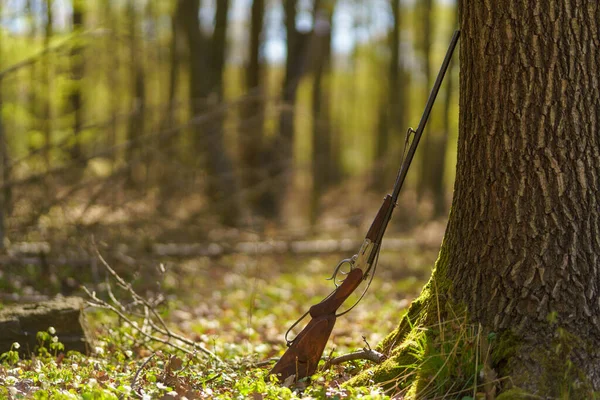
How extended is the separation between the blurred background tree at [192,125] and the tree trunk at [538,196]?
5.98 m

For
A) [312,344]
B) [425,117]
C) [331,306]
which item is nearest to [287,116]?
[425,117]

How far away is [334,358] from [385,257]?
814cm

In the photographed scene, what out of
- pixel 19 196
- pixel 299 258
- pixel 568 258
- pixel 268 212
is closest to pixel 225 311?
pixel 19 196

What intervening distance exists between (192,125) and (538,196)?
25.4ft

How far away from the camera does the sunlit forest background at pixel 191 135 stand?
9.12 m

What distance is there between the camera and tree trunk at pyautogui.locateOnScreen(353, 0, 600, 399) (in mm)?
3678

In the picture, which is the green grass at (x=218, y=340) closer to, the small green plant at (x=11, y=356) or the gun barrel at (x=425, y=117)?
the small green plant at (x=11, y=356)

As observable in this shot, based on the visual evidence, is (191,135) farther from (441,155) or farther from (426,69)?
(441,155)

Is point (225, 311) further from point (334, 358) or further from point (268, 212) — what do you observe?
point (268, 212)

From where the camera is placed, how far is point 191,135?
529 inches

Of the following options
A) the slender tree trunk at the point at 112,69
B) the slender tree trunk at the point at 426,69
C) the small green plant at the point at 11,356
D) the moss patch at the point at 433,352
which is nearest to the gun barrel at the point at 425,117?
the moss patch at the point at 433,352

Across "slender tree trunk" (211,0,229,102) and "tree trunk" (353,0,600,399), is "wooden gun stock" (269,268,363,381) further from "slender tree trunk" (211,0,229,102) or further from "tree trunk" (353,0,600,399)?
"slender tree trunk" (211,0,229,102)

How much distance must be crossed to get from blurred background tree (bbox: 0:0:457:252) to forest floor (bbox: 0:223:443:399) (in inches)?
34.1

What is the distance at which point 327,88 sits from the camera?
1073 inches
